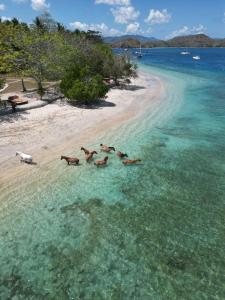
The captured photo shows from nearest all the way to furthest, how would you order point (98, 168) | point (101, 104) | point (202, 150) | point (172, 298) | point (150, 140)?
point (172, 298)
point (98, 168)
point (202, 150)
point (150, 140)
point (101, 104)

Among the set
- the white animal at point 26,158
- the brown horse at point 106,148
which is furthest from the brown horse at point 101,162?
the white animal at point 26,158

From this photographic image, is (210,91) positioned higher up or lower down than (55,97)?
lower down

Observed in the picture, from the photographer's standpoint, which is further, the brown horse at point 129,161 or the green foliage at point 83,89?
the green foliage at point 83,89

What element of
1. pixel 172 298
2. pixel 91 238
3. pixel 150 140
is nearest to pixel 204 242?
pixel 172 298

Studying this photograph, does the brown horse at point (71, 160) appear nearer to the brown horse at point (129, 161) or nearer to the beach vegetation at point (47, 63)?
the brown horse at point (129, 161)

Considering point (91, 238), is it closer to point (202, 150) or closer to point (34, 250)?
point (34, 250)

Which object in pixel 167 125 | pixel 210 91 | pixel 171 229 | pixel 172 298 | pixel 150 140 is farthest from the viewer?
pixel 210 91

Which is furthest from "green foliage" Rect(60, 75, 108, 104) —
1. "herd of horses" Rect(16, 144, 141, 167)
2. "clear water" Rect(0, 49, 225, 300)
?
"herd of horses" Rect(16, 144, 141, 167)
